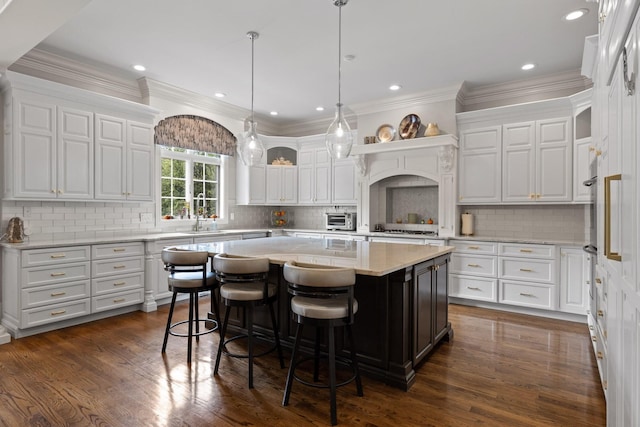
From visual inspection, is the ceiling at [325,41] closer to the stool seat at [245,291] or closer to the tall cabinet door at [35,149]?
the tall cabinet door at [35,149]

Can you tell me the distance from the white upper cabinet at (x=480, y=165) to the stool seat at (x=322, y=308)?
3255 millimetres

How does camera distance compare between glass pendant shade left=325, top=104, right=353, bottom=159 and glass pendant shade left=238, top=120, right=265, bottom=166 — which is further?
glass pendant shade left=238, top=120, right=265, bottom=166

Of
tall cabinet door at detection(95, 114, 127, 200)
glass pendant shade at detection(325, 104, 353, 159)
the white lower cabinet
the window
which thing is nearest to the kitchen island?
glass pendant shade at detection(325, 104, 353, 159)

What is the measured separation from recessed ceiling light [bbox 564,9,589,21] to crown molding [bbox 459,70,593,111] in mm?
1415

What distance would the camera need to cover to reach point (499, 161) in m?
4.68

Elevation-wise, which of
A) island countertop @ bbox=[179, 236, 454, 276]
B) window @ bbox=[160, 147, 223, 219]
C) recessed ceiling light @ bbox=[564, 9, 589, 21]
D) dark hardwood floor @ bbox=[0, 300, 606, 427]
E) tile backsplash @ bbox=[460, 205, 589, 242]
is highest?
recessed ceiling light @ bbox=[564, 9, 589, 21]

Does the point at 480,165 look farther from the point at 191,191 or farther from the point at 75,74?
the point at 75,74

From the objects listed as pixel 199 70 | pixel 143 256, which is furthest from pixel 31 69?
pixel 143 256

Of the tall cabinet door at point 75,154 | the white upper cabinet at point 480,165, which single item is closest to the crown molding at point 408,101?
the white upper cabinet at point 480,165

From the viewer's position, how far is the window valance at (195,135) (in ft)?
16.8

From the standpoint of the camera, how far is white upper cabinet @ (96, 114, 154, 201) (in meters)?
4.21

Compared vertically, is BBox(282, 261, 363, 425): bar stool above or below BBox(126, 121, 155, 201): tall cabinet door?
below

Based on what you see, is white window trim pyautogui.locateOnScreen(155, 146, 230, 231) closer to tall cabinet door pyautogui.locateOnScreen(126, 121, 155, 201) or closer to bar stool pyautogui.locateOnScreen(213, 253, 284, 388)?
tall cabinet door pyautogui.locateOnScreen(126, 121, 155, 201)

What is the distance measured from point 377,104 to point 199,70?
8.74 ft
